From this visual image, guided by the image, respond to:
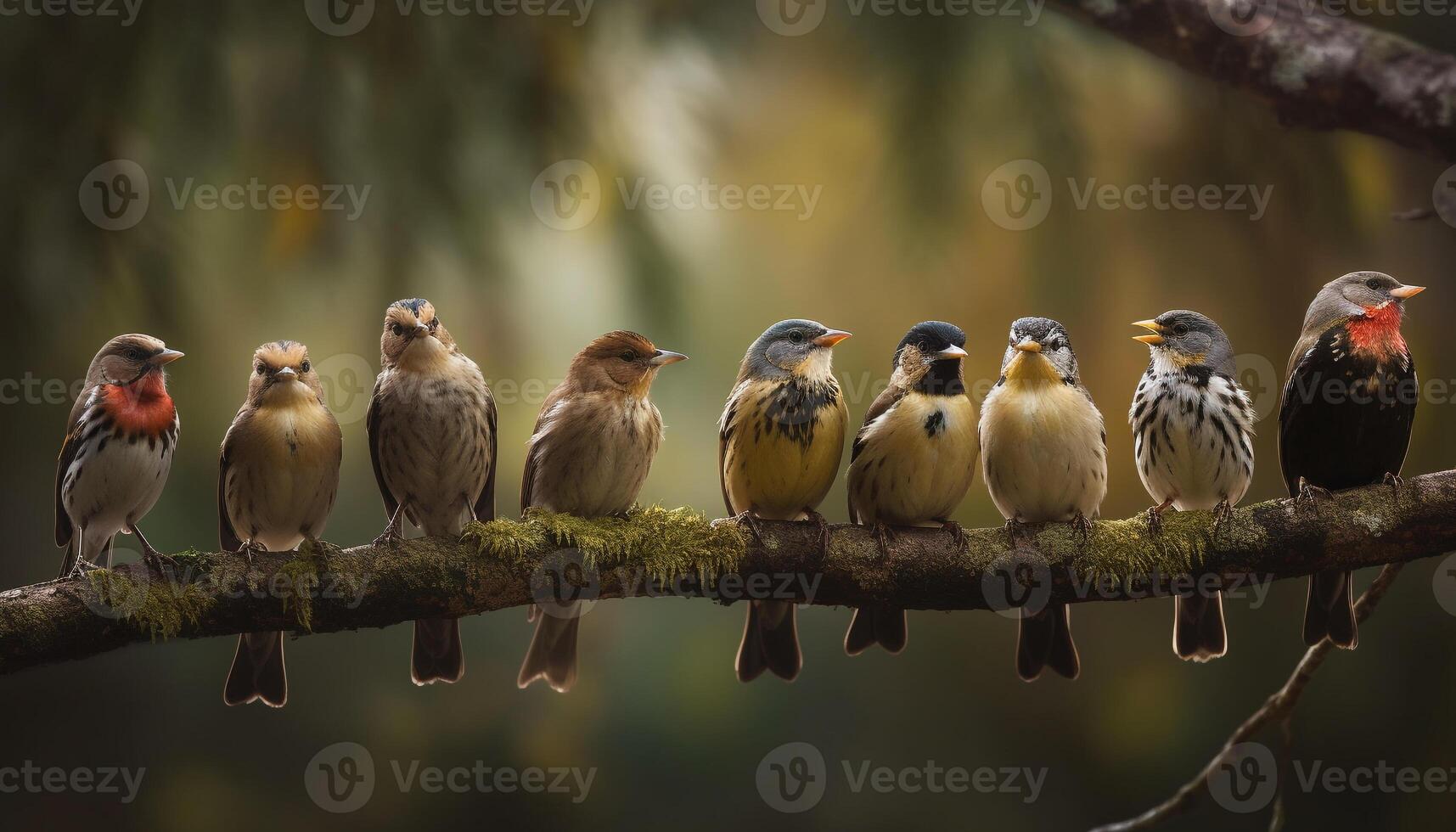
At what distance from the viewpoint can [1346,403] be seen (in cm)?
296

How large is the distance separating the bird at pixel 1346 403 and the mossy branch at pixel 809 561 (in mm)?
196

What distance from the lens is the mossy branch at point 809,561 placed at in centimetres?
242

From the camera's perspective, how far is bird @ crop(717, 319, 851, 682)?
291cm

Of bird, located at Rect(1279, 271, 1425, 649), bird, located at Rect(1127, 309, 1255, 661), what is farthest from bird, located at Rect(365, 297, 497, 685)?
bird, located at Rect(1279, 271, 1425, 649)

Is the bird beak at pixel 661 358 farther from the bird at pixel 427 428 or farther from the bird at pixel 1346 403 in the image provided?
the bird at pixel 1346 403

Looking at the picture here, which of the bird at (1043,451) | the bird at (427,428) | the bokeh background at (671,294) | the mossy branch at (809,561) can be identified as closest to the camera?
the mossy branch at (809,561)

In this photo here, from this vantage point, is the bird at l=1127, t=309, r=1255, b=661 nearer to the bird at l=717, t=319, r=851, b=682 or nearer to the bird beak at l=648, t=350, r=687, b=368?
the bird at l=717, t=319, r=851, b=682

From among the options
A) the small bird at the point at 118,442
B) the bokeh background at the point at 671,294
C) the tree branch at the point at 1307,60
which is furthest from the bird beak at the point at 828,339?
the small bird at the point at 118,442

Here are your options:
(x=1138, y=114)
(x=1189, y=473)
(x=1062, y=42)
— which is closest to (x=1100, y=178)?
(x=1138, y=114)

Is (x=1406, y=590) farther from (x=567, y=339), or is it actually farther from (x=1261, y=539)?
(x=567, y=339)

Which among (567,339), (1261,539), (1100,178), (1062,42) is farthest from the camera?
(567,339)

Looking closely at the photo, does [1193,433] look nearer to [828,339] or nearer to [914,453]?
[914,453]

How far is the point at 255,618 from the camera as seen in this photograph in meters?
2.40

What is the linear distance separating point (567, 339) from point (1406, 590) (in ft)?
12.5
